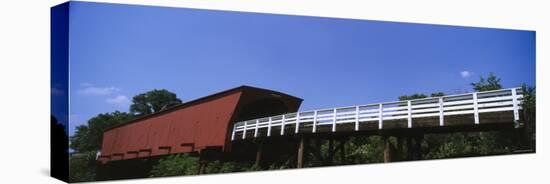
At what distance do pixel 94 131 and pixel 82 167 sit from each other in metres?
0.55

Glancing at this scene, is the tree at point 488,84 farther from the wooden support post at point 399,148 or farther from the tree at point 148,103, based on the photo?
the tree at point 148,103

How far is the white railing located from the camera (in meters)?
10.8

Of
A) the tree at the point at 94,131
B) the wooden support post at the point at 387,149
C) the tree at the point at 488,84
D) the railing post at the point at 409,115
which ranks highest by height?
the tree at the point at 488,84

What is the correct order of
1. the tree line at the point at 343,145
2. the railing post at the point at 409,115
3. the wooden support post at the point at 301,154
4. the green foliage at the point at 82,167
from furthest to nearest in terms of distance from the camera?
the railing post at the point at 409,115, the wooden support post at the point at 301,154, the tree line at the point at 343,145, the green foliage at the point at 82,167

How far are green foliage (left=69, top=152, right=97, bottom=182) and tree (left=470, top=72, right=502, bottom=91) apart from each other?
23.6 ft

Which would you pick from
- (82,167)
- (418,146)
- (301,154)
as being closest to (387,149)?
(418,146)

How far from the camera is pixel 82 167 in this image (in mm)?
9031

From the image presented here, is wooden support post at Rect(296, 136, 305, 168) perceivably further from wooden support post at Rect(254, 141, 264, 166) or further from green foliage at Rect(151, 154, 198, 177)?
green foliage at Rect(151, 154, 198, 177)

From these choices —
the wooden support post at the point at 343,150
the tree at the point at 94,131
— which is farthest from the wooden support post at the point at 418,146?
the tree at the point at 94,131

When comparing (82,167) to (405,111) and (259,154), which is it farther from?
(405,111)

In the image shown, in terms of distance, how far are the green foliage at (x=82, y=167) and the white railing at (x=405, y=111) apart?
291cm

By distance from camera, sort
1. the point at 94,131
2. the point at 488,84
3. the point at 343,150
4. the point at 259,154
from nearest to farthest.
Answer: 1. the point at 94,131
2. the point at 259,154
3. the point at 343,150
4. the point at 488,84

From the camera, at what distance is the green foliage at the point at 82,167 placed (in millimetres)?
8859

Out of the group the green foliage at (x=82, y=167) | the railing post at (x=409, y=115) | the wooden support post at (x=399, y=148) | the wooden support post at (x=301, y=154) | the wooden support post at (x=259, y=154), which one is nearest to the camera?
the green foliage at (x=82, y=167)
